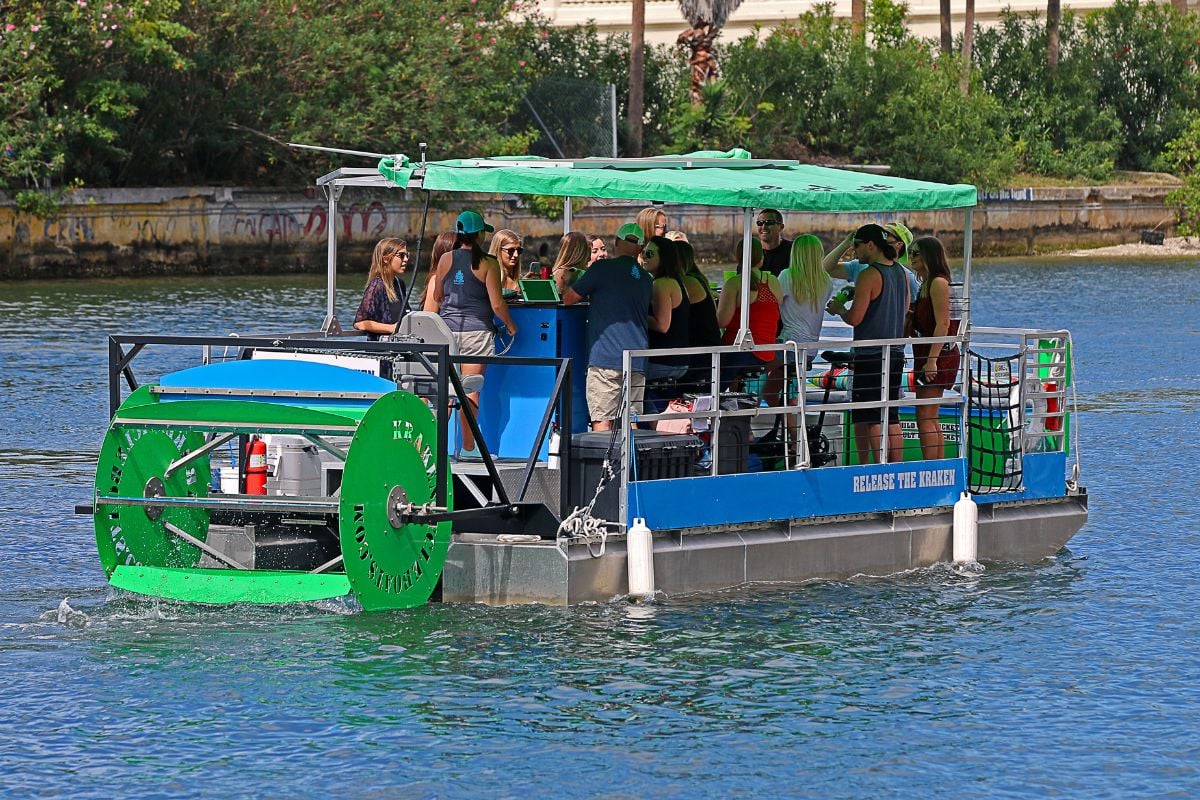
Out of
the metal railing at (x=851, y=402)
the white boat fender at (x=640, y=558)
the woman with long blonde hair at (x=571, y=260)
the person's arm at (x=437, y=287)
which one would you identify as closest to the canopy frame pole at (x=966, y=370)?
the metal railing at (x=851, y=402)

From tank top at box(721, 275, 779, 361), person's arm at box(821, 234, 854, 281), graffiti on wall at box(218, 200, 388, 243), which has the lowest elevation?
tank top at box(721, 275, 779, 361)

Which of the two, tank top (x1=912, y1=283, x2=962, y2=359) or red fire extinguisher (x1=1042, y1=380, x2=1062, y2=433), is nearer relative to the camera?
tank top (x1=912, y1=283, x2=962, y2=359)

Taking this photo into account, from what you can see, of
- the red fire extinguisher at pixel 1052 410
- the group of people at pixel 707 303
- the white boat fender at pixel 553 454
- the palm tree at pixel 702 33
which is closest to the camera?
the white boat fender at pixel 553 454

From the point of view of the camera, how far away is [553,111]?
2196 inches

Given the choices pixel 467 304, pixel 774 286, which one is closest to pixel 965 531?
pixel 774 286

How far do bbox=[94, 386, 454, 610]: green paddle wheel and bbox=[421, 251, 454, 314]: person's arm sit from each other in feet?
4.52

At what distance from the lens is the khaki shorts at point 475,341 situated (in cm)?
1213

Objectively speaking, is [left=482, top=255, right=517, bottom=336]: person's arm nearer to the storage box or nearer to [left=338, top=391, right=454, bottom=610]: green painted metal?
the storage box

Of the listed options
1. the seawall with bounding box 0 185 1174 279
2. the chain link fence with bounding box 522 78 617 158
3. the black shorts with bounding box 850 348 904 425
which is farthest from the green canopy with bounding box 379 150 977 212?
the chain link fence with bounding box 522 78 617 158

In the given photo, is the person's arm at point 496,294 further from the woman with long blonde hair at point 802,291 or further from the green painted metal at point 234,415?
the woman with long blonde hair at point 802,291

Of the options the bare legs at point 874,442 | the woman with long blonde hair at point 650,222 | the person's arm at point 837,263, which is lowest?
the bare legs at point 874,442

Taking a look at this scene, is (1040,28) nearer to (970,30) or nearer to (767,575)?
(970,30)

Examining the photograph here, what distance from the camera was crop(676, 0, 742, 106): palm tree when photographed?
6203 cm

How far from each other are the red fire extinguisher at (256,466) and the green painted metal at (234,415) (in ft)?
3.99
